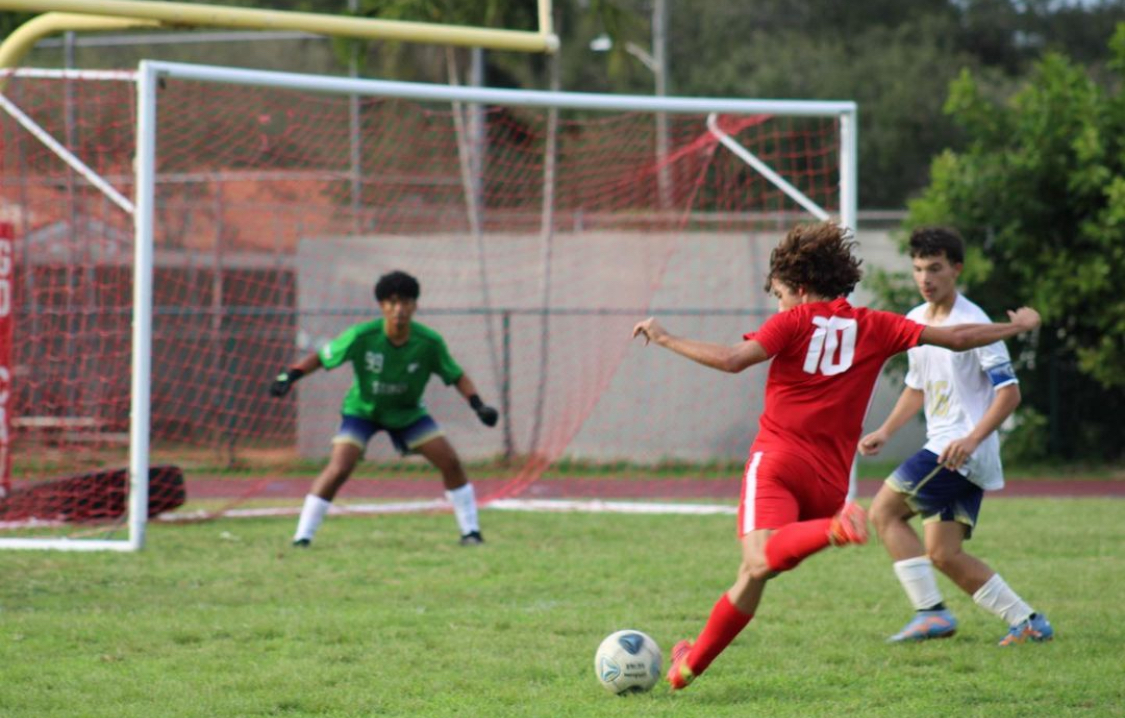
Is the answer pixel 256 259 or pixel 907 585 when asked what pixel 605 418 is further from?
pixel 907 585

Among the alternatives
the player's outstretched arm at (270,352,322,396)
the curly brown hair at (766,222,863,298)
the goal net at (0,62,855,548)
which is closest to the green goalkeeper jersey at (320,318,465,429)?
the player's outstretched arm at (270,352,322,396)

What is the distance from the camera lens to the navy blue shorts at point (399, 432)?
31.4 feet

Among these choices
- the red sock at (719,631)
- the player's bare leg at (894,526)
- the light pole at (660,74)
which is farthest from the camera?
the light pole at (660,74)

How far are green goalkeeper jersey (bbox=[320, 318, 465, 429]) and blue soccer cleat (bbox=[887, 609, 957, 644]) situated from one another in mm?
4166

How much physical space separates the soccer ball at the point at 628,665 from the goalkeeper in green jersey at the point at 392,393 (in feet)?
13.7

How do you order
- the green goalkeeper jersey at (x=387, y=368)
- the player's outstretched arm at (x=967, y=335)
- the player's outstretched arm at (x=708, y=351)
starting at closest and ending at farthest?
the player's outstretched arm at (x=708, y=351) < the player's outstretched arm at (x=967, y=335) < the green goalkeeper jersey at (x=387, y=368)

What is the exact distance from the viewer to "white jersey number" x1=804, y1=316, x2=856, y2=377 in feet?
16.9

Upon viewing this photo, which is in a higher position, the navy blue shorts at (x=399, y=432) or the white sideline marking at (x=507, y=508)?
the navy blue shorts at (x=399, y=432)

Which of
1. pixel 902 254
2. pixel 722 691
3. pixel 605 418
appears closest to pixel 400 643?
pixel 722 691

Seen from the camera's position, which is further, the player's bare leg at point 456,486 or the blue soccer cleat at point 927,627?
the player's bare leg at point 456,486

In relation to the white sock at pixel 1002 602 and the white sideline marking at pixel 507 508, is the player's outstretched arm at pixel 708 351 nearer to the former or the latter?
the white sock at pixel 1002 602

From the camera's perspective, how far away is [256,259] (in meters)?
17.5

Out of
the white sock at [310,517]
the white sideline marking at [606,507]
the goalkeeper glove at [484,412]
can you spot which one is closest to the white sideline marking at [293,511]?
the white sideline marking at [606,507]

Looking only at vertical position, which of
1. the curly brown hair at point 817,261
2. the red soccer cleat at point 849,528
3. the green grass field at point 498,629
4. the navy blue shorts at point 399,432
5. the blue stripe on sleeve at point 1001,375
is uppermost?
the curly brown hair at point 817,261
